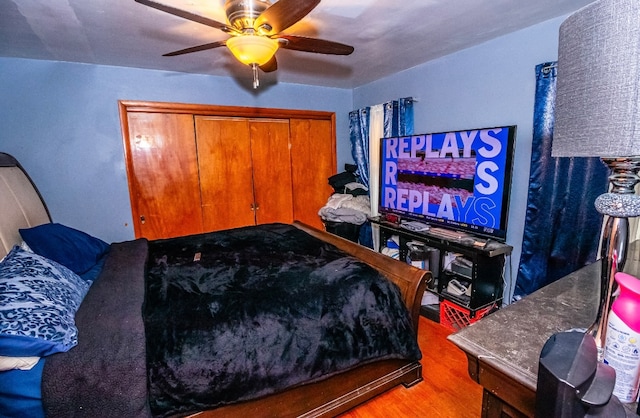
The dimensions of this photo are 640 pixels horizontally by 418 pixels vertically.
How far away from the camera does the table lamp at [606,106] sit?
1.59 feet

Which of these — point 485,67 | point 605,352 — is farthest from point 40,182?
point 485,67

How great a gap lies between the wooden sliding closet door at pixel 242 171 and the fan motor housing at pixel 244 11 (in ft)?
6.71

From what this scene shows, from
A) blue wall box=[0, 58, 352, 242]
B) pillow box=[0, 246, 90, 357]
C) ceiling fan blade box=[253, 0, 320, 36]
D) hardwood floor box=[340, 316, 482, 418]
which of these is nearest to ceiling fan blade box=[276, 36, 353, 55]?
ceiling fan blade box=[253, 0, 320, 36]

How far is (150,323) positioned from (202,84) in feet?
9.11

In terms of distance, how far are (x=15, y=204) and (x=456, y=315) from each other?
11.5 feet

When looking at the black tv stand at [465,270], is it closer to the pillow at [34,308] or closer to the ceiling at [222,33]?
the ceiling at [222,33]

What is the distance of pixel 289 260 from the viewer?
210 centimetres

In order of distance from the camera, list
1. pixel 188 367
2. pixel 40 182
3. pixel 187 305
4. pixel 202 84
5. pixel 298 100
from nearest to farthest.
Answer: pixel 188 367, pixel 187 305, pixel 40 182, pixel 202 84, pixel 298 100

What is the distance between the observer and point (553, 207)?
7.20ft

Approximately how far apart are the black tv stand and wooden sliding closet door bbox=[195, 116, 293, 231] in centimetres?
184

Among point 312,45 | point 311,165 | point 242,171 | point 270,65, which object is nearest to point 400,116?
point 311,165

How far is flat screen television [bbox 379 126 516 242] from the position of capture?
230 cm

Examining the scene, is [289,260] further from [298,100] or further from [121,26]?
[298,100]

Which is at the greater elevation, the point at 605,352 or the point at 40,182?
the point at 40,182
